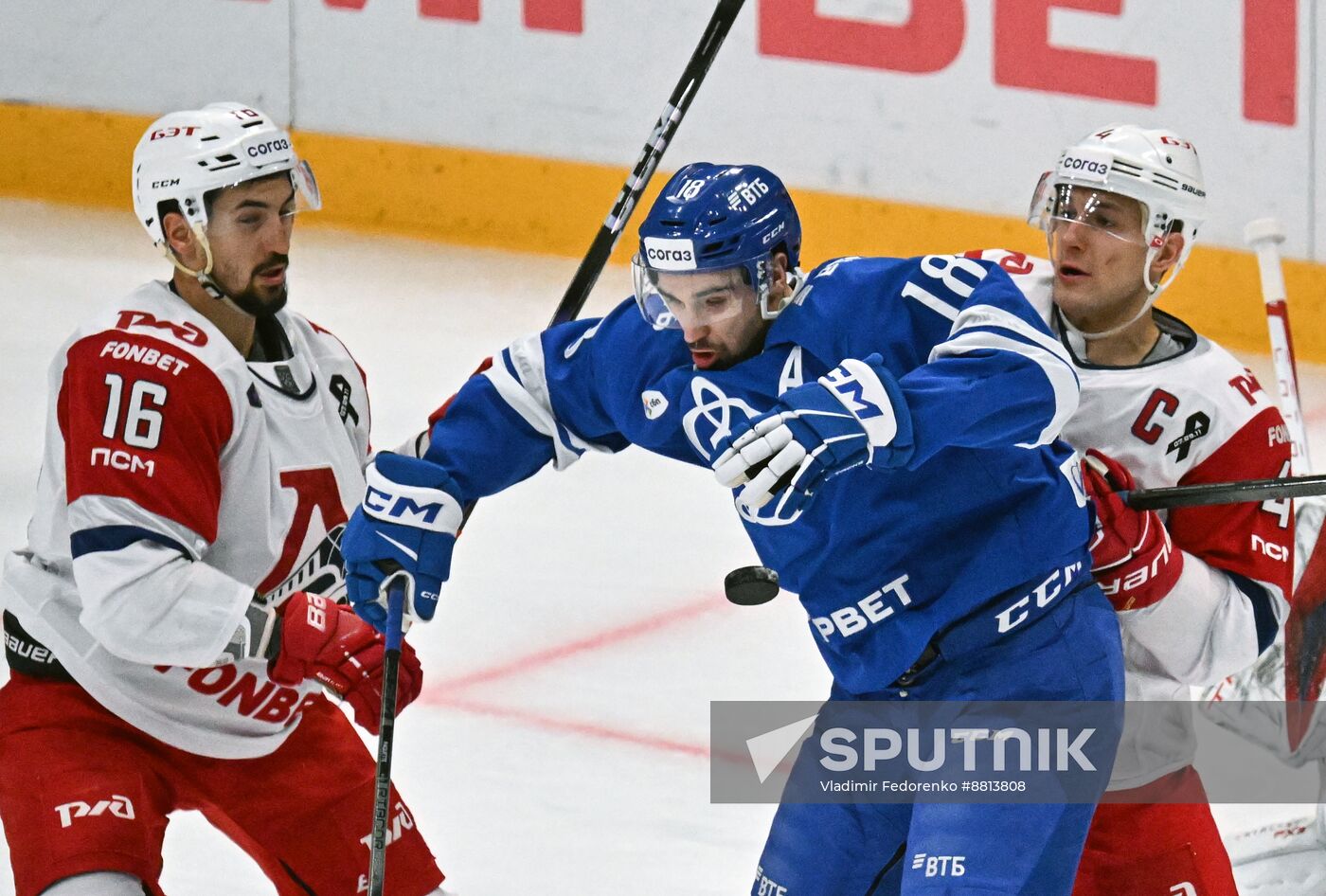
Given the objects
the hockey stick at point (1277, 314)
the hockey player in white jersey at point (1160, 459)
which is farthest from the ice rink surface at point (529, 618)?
the hockey player in white jersey at point (1160, 459)

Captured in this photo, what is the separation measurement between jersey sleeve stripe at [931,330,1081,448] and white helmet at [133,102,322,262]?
1112 millimetres

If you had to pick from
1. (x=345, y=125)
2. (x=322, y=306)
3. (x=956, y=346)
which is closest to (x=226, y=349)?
(x=956, y=346)

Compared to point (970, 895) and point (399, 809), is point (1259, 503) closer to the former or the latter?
point (970, 895)

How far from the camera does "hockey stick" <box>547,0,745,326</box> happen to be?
350 centimetres

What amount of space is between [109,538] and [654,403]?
2.36ft

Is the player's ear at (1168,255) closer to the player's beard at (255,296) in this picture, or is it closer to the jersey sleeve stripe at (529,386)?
the jersey sleeve stripe at (529,386)

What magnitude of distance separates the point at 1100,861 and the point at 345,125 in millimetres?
3951

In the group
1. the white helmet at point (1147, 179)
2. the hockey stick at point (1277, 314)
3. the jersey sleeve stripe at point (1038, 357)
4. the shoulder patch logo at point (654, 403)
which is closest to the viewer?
the jersey sleeve stripe at point (1038, 357)

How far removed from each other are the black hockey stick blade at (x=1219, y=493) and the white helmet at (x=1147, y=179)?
0.99ft

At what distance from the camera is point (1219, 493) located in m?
2.87

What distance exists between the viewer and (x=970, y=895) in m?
2.50

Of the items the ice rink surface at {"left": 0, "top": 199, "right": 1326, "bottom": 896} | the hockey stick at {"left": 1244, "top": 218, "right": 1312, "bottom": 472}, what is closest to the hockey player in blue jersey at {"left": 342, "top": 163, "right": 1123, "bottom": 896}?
the ice rink surface at {"left": 0, "top": 199, "right": 1326, "bottom": 896}

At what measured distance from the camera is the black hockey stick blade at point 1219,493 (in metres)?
2.81

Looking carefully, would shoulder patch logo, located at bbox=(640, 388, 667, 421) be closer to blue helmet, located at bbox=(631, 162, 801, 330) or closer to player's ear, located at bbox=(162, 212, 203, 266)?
blue helmet, located at bbox=(631, 162, 801, 330)
